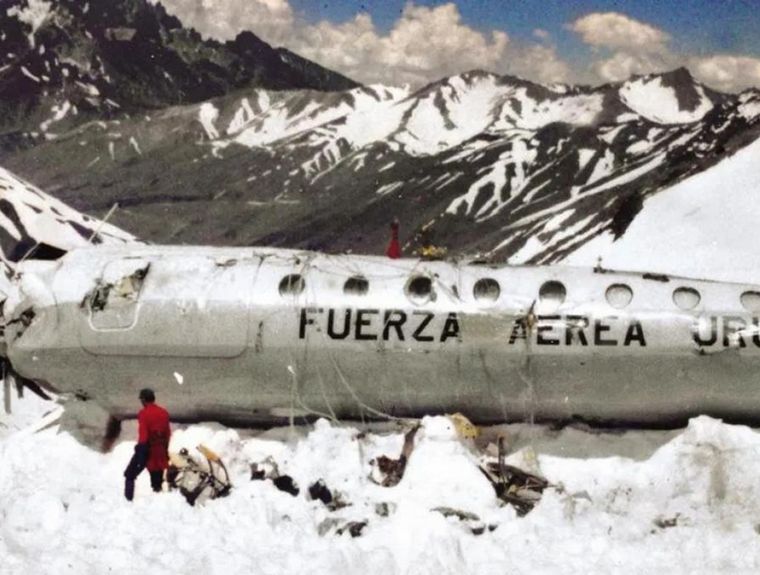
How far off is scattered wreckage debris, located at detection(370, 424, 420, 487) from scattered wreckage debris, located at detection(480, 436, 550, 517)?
1.31m

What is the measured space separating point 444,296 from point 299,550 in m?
5.42

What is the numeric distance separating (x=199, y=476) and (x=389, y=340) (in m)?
3.92

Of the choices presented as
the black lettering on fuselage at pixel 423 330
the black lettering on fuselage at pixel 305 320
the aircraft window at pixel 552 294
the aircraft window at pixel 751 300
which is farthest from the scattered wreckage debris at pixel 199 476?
the aircraft window at pixel 751 300

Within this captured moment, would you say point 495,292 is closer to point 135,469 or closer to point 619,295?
point 619,295

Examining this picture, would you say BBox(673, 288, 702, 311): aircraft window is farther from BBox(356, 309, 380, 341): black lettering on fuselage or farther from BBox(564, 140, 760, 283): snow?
BBox(564, 140, 760, 283): snow

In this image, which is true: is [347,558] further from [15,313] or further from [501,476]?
[15,313]

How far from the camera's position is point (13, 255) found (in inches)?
2923

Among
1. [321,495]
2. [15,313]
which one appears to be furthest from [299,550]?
[15,313]

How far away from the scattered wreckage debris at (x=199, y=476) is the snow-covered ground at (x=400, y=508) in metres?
0.34

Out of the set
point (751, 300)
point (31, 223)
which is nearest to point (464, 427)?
point (751, 300)

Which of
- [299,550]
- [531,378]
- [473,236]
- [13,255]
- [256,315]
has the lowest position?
[299,550]

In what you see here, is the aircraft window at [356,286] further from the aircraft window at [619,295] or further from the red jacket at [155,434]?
the aircraft window at [619,295]

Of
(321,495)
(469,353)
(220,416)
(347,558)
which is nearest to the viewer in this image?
(347,558)

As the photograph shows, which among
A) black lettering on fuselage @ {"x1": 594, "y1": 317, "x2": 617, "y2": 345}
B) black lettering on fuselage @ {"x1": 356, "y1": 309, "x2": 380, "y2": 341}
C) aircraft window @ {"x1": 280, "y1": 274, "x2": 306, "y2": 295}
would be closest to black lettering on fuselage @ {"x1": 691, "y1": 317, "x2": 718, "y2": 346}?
black lettering on fuselage @ {"x1": 594, "y1": 317, "x2": 617, "y2": 345}
